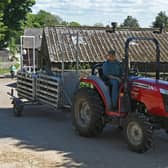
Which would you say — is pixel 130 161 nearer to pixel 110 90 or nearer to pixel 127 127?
pixel 127 127

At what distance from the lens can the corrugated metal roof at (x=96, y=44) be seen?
30.8m

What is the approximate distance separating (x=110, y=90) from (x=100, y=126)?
0.82m

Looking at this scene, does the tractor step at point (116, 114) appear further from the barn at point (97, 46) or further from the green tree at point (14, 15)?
the green tree at point (14, 15)

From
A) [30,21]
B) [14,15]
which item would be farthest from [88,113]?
[30,21]

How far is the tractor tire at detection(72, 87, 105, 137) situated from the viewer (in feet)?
35.2

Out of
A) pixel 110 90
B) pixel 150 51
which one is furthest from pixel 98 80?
pixel 150 51

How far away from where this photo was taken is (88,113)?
11344 mm

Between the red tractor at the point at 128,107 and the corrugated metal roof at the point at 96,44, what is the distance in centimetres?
1849

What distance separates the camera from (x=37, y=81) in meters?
14.8

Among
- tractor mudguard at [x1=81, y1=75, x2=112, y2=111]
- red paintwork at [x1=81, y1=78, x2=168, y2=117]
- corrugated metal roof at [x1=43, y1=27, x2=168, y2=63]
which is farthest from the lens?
corrugated metal roof at [x1=43, y1=27, x2=168, y2=63]

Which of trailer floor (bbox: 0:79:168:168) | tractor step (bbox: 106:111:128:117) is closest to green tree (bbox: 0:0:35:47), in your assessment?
trailer floor (bbox: 0:79:168:168)

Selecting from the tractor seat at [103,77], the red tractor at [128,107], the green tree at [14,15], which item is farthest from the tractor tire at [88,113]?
the green tree at [14,15]

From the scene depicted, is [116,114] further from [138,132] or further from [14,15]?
[14,15]

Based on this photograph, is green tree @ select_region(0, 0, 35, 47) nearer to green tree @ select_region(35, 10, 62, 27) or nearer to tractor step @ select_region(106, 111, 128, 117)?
green tree @ select_region(35, 10, 62, 27)
